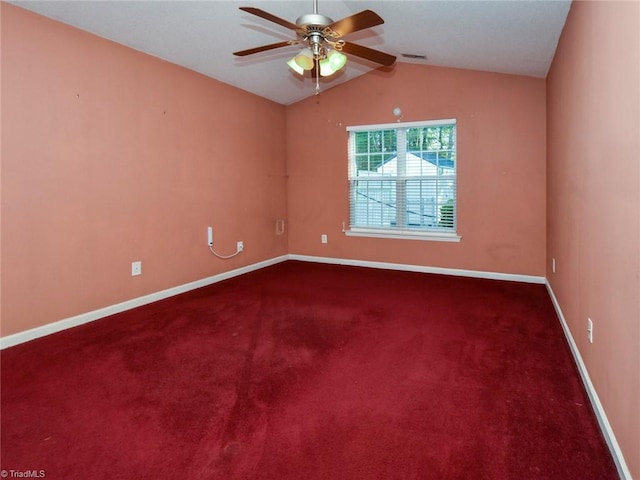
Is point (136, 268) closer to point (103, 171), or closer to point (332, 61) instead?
point (103, 171)

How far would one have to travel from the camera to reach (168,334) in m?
2.98

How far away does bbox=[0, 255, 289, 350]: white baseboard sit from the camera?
2801mm

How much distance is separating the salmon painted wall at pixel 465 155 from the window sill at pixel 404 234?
2.6 inches

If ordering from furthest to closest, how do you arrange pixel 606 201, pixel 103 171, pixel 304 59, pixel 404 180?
pixel 404 180
pixel 103 171
pixel 304 59
pixel 606 201

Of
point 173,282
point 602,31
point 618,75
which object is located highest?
point 602,31

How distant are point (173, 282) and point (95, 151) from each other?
151 centimetres

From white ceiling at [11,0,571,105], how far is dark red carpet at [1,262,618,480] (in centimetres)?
239

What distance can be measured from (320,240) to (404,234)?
51.0 inches

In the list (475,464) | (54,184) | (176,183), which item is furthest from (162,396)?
(176,183)

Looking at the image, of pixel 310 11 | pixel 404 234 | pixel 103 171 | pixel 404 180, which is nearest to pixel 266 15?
pixel 310 11

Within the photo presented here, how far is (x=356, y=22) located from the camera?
2168 millimetres

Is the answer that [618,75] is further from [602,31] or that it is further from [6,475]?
[6,475]

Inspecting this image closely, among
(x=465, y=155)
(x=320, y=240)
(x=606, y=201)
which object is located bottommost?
(x=320, y=240)

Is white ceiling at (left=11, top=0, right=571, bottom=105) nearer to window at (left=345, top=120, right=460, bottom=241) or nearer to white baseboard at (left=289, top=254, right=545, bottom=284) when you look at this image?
window at (left=345, top=120, right=460, bottom=241)
